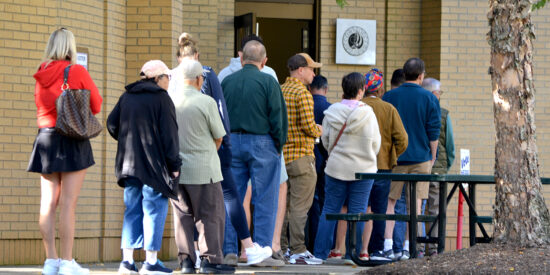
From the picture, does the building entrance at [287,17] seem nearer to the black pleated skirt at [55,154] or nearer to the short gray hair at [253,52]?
the short gray hair at [253,52]

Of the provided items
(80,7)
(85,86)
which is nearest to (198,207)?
(85,86)

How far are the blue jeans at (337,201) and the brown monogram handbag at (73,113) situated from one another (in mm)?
2819

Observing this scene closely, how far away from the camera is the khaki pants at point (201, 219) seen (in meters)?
8.33

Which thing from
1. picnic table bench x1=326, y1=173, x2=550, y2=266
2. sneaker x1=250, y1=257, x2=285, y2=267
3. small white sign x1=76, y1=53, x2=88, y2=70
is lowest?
sneaker x1=250, y1=257, x2=285, y2=267

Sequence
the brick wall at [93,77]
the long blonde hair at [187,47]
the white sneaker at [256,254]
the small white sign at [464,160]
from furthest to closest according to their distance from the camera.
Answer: the small white sign at [464,160], the brick wall at [93,77], the white sneaker at [256,254], the long blonde hair at [187,47]

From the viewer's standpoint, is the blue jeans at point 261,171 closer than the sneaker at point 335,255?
Yes

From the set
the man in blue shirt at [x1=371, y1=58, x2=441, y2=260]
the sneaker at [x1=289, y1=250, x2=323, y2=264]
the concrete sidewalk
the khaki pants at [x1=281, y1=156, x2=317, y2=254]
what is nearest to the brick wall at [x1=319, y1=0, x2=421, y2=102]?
the man in blue shirt at [x1=371, y1=58, x2=441, y2=260]

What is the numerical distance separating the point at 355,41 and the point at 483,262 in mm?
6008

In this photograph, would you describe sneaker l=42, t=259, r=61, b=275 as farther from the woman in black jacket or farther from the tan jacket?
the tan jacket

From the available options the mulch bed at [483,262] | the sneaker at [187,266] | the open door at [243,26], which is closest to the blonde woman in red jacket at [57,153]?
the sneaker at [187,266]

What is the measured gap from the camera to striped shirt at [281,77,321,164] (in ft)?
32.3

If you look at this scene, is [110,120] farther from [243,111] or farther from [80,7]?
[80,7]

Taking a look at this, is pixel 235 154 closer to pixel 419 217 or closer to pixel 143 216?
pixel 143 216

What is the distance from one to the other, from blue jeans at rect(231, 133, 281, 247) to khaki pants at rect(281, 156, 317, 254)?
88 cm
